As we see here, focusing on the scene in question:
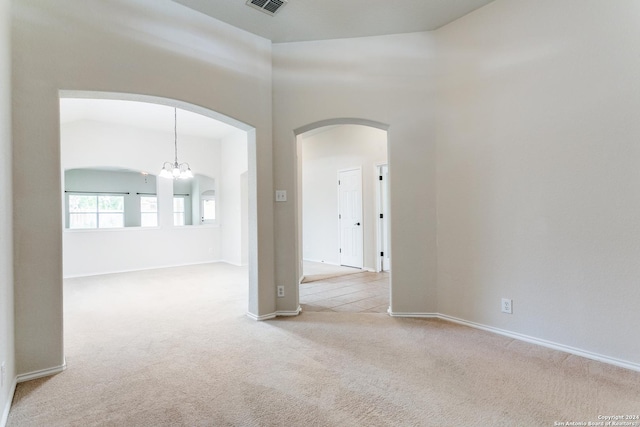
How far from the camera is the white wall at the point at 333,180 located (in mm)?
6410

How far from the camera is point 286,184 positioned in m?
3.59

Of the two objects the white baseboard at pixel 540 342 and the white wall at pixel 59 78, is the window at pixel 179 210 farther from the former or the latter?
the white baseboard at pixel 540 342

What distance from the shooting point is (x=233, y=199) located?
765cm

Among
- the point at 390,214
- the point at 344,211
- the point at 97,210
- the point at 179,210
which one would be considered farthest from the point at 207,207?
the point at 390,214

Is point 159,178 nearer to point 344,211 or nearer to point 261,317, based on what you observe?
point 344,211

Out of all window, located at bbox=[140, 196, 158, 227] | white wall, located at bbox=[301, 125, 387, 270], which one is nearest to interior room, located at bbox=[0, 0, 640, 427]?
white wall, located at bbox=[301, 125, 387, 270]

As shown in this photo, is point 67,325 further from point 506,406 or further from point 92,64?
point 506,406

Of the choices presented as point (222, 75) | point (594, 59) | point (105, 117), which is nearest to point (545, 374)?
point (594, 59)

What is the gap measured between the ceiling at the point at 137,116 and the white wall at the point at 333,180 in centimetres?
217

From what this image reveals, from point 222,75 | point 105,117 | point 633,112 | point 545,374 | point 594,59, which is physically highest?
point 105,117

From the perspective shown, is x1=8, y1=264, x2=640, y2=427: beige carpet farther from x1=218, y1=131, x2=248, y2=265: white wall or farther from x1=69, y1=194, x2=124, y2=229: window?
x1=69, y1=194, x2=124, y2=229: window

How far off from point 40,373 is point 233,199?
560 cm

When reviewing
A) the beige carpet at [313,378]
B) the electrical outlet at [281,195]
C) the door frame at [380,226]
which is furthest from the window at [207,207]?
the electrical outlet at [281,195]

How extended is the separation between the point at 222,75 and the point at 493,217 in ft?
10.2
